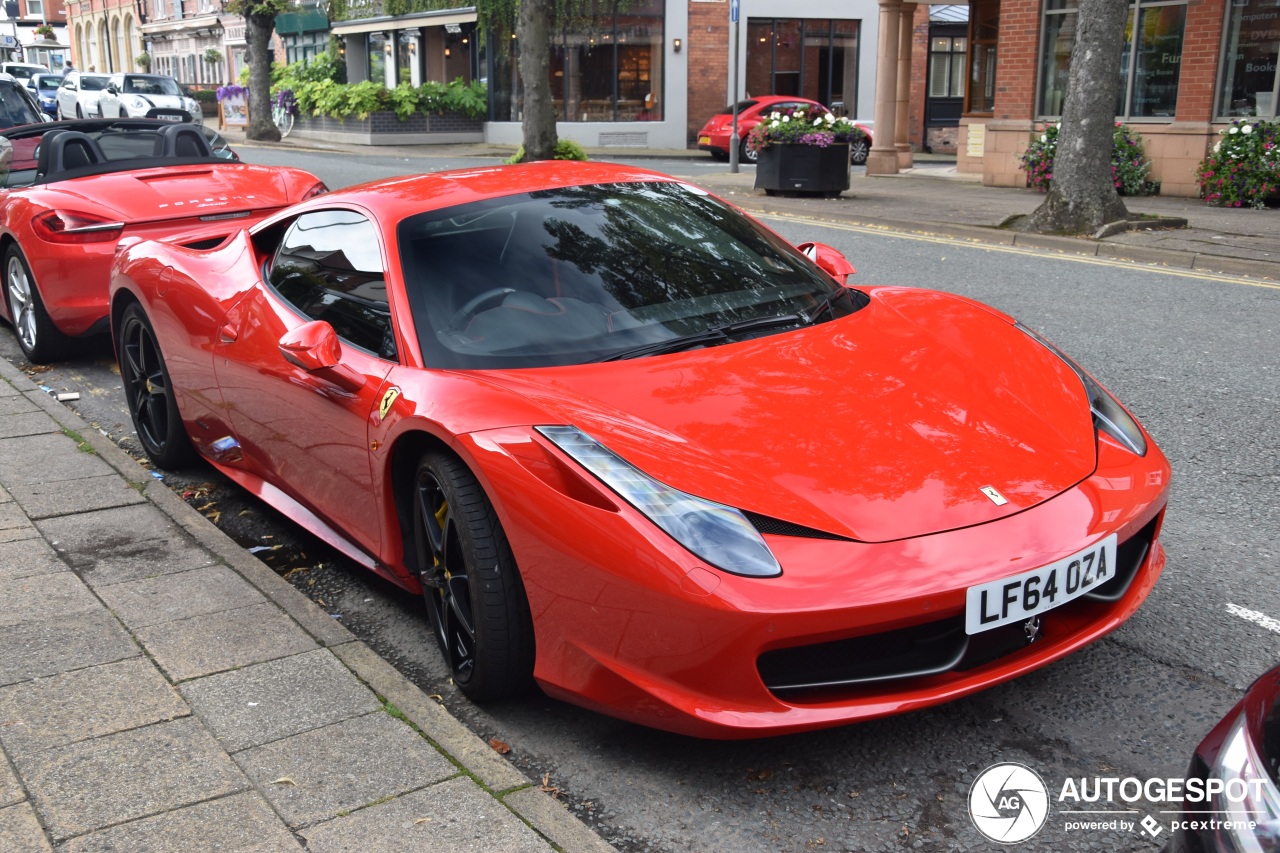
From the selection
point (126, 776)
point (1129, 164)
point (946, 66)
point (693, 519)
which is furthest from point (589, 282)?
point (946, 66)

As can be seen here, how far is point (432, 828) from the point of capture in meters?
2.58

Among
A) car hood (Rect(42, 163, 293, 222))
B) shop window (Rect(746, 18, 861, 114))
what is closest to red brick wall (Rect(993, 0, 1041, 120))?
car hood (Rect(42, 163, 293, 222))

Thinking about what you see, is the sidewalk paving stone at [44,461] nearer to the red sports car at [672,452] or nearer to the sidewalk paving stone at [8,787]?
the red sports car at [672,452]

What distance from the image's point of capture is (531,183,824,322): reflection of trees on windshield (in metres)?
3.77

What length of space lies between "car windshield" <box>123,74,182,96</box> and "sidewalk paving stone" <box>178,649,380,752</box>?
118 feet

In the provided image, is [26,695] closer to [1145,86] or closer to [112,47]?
[1145,86]

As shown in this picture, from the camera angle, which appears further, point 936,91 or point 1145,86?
point 936,91

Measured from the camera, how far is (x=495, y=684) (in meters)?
3.13

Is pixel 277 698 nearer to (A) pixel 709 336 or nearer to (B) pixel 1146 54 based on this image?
(A) pixel 709 336

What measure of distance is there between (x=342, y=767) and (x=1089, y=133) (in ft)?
40.6

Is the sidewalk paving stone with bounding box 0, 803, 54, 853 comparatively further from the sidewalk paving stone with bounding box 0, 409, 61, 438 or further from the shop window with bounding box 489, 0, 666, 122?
the shop window with bounding box 489, 0, 666, 122

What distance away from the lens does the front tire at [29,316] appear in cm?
739

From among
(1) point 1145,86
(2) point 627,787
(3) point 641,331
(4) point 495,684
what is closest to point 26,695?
(4) point 495,684

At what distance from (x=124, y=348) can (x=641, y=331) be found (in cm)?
321
